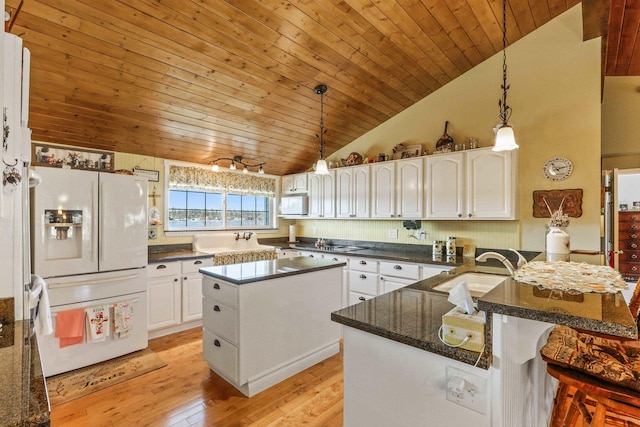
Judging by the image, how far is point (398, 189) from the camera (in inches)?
152

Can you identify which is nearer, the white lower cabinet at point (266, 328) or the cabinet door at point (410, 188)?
the white lower cabinet at point (266, 328)

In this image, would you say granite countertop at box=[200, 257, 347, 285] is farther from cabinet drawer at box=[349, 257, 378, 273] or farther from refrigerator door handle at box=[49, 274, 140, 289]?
refrigerator door handle at box=[49, 274, 140, 289]

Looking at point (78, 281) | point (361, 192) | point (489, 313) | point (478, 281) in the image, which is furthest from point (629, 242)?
point (78, 281)

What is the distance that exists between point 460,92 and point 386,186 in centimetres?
143

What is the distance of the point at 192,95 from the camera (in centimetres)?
297

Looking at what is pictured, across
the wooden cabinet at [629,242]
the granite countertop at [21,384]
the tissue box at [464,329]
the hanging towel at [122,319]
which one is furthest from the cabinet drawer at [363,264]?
the wooden cabinet at [629,242]

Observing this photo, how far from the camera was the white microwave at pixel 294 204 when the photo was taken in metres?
4.93

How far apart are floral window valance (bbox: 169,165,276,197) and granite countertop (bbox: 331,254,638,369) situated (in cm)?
348

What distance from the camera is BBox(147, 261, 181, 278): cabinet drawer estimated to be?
337 centimetres

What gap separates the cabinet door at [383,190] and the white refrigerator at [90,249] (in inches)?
107

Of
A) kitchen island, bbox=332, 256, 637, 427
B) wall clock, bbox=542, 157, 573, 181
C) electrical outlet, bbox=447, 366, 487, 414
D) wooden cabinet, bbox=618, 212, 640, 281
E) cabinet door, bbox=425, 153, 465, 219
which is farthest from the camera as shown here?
wooden cabinet, bbox=618, 212, 640, 281

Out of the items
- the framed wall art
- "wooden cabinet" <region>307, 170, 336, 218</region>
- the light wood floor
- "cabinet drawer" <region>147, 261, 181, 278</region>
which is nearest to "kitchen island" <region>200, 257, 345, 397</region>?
the light wood floor

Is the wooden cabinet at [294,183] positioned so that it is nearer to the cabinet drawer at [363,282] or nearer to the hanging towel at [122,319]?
the cabinet drawer at [363,282]

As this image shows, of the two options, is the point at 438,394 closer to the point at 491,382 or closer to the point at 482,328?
the point at 491,382
